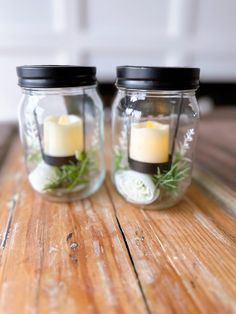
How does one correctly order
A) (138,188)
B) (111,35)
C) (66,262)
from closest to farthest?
(66,262), (138,188), (111,35)

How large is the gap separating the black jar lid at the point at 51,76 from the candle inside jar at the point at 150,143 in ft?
0.38

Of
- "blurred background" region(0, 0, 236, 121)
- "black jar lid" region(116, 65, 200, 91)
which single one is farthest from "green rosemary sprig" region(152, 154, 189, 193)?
"blurred background" region(0, 0, 236, 121)

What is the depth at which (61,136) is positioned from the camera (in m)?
0.45

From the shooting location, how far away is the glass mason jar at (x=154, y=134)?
37 centimetres

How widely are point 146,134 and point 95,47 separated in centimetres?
107

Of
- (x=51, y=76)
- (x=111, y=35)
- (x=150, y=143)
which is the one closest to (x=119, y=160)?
(x=150, y=143)

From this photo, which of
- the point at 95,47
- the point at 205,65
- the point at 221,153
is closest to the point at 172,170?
the point at 221,153

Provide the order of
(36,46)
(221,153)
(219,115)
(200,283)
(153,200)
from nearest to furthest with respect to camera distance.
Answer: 1. (200,283)
2. (153,200)
3. (221,153)
4. (219,115)
5. (36,46)

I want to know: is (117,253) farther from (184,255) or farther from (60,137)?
(60,137)

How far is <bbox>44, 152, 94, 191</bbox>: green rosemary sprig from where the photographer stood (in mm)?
449

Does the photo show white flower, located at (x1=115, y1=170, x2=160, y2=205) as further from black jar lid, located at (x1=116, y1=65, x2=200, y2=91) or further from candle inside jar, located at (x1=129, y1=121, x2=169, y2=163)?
black jar lid, located at (x1=116, y1=65, x2=200, y2=91)

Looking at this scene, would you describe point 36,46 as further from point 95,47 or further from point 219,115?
point 219,115

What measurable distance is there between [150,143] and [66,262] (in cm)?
21

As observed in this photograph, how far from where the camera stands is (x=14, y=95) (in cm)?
138
